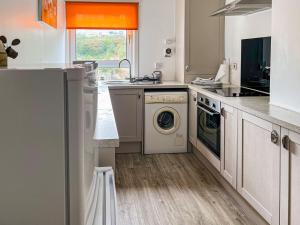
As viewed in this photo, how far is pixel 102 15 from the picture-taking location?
5652mm

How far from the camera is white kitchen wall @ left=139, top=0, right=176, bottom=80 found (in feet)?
18.8

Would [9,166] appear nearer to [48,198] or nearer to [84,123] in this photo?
[48,198]

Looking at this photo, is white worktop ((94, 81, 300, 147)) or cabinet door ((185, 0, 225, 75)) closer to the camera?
white worktop ((94, 81, 300, 147))

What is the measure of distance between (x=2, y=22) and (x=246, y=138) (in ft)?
6.23

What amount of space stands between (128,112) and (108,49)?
1.20m

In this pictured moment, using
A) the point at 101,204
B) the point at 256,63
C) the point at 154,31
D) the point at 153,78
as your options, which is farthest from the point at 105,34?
the point at 101,204

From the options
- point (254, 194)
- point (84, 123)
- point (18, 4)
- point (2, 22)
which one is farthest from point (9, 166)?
point (254, 194)

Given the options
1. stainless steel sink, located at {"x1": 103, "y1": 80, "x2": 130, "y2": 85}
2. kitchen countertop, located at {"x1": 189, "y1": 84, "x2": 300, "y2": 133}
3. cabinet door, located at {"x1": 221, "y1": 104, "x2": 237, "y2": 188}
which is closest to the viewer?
kitchen countertop, located at {"x1": 189, "y1": 84, "x2": 300, "y2": 133}

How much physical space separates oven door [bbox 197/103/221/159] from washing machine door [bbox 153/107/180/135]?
1.71ft

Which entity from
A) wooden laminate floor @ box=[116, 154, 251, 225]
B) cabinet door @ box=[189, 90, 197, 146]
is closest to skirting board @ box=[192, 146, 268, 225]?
wooden laminate floor @ box=[116, 154, 251, 225]

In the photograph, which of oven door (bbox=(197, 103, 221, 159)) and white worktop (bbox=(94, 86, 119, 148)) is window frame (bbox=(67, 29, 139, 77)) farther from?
white worktop (bbox=(94, 86, 119, 148))

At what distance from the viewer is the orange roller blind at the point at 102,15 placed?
559 centimetres

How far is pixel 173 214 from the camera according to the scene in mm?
3213

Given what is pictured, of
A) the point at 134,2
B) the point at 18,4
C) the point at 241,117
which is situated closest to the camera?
the point at 18,4
